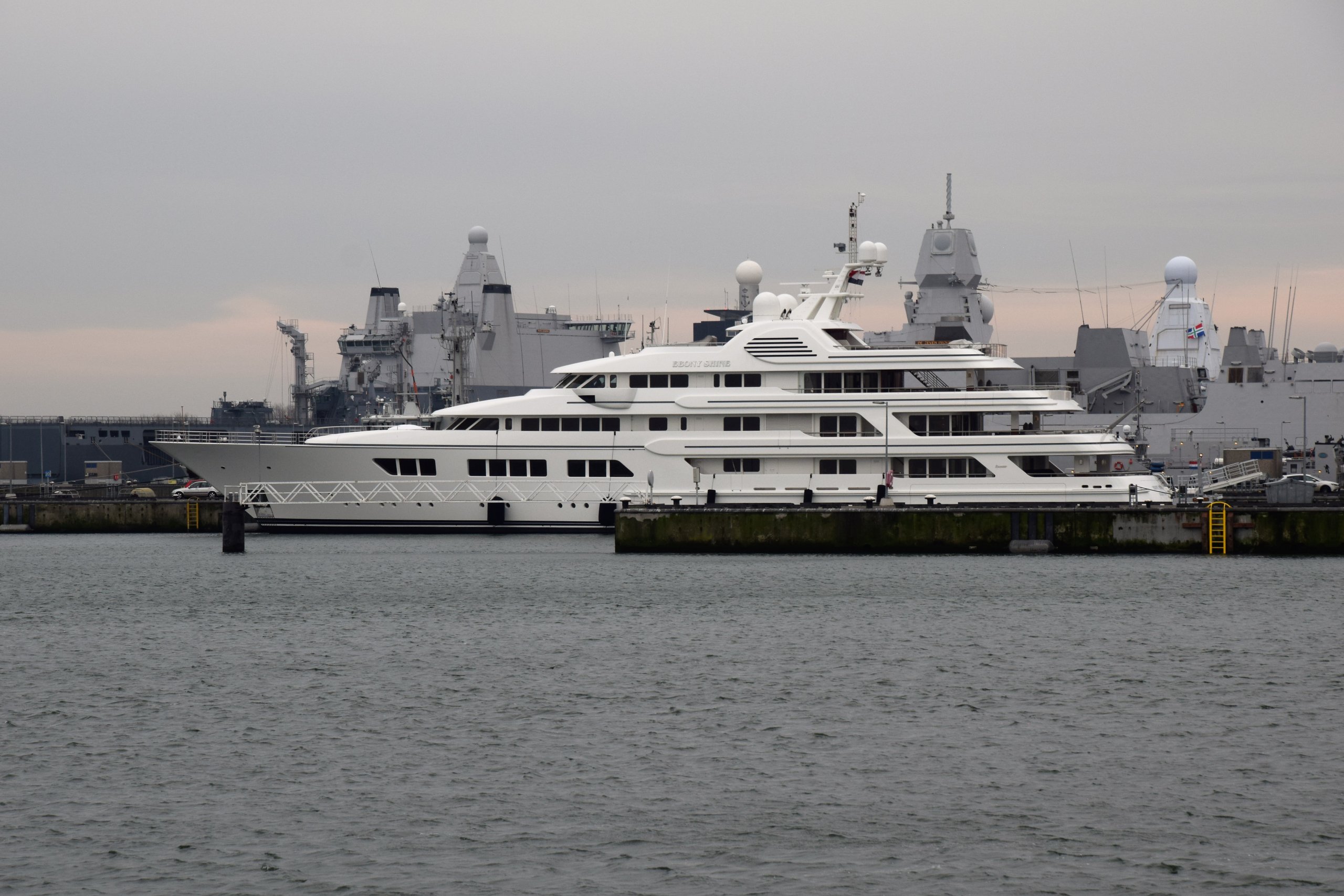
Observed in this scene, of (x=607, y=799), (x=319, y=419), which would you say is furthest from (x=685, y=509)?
(x=319, y=419)

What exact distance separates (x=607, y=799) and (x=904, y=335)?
66.8 metres

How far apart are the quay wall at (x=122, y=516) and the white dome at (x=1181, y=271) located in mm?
92462

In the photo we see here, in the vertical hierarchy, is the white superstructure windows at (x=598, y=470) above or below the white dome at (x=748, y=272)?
below

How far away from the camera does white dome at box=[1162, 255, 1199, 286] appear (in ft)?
410

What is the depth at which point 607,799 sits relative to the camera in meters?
Result: 16.8

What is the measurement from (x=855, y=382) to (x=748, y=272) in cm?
1326

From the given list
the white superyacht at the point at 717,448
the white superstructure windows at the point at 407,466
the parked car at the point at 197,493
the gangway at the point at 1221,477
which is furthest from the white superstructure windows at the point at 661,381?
the parked car at the point at 197,493

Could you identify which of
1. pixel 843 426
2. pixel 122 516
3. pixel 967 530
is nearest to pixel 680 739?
pixel 967 530

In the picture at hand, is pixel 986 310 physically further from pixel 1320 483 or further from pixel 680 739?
pixel 680 739

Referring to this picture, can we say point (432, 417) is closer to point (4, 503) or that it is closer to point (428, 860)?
point (4, 503)

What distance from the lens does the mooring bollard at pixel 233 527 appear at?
4628 cm

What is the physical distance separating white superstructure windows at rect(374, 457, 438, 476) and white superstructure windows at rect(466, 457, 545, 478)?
1311mm

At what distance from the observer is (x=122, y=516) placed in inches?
2227

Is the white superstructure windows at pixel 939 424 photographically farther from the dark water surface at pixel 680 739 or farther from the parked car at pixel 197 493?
the parked car at pixel 197 493
